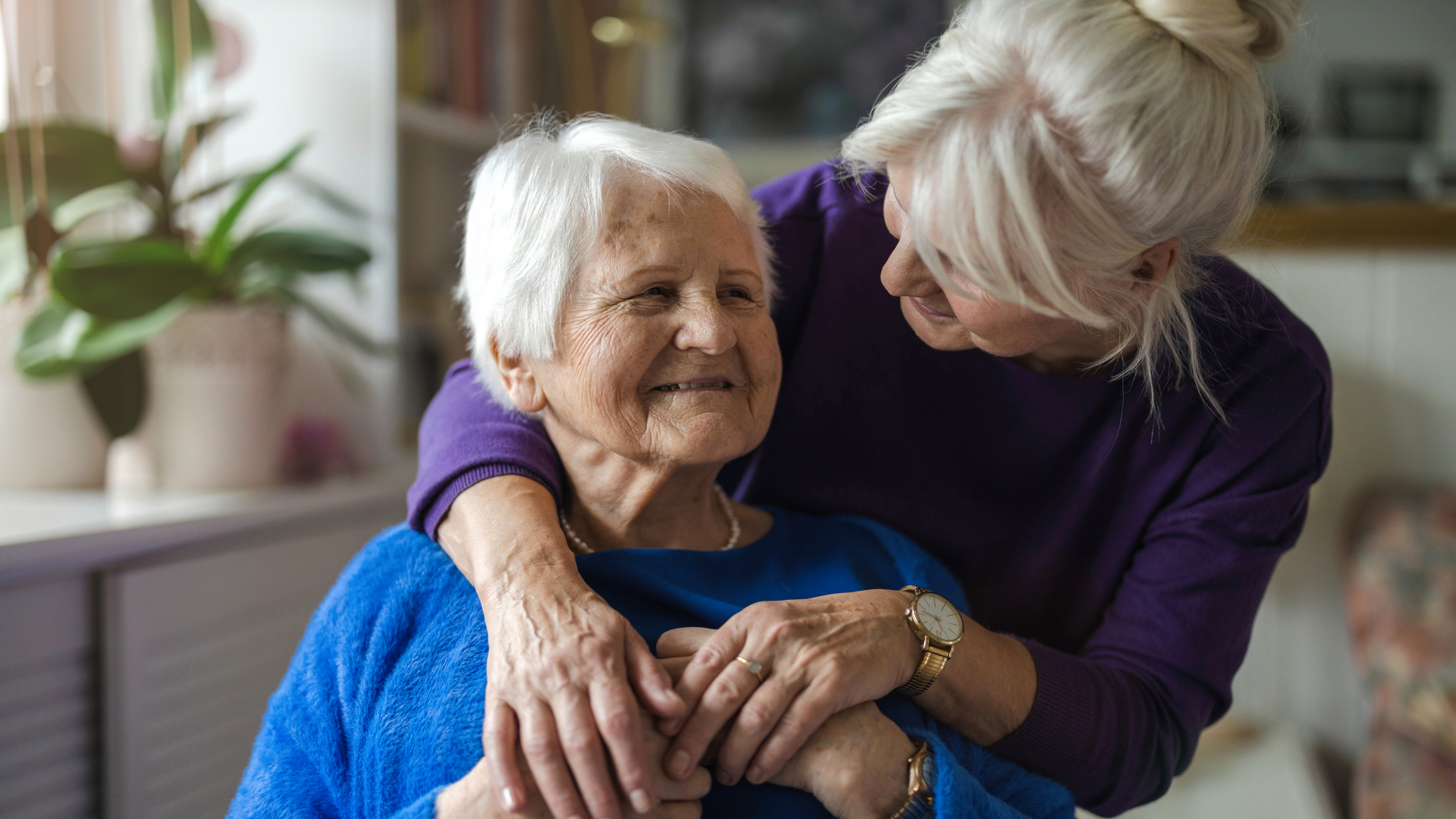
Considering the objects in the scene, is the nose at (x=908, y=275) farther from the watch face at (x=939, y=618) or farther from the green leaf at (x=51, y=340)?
the green leaf at (x=51, y=340)

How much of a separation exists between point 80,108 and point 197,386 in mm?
888

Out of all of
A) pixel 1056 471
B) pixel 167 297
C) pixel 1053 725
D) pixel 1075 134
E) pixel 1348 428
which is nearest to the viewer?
pixel 1075 134

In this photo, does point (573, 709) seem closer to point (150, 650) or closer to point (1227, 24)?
point (1227, 24)

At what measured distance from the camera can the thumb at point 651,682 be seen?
0.83 meters

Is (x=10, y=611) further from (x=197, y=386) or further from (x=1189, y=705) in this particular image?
(x=1189, y=705)

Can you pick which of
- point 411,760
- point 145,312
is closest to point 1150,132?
point 411,760

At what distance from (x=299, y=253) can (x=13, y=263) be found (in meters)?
0.44

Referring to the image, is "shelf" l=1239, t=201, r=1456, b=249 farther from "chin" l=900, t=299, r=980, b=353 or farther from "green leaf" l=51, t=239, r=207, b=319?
"green leaf" l=51, t=239, r=207, b=319

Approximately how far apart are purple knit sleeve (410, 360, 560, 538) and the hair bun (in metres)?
0.78

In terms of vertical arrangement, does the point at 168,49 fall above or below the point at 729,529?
above

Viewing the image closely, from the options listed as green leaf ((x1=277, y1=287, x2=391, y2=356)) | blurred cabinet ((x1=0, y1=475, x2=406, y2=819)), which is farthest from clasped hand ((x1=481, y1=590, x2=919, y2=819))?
green leaf ((x1=277, y1=287, x2=391, y2=356))

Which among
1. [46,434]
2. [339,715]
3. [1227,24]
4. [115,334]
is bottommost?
[46,434]

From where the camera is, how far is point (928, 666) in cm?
95

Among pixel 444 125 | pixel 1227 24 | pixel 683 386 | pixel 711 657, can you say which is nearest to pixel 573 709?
pixel 711 657
